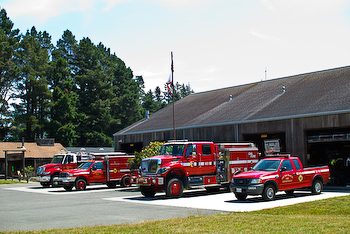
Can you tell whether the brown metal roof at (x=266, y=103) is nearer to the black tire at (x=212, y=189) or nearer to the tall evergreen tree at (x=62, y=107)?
the black tire at (x=212, y=189)

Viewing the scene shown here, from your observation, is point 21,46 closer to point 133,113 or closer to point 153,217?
point 133,113

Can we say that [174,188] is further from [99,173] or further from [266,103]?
[266,103]

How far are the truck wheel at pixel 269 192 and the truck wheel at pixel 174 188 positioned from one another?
452 cm

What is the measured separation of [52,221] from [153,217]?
10.2 feet

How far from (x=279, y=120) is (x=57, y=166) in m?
17.3

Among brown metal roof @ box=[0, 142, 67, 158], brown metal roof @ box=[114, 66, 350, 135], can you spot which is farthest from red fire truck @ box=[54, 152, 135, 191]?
brown metal roof @ box=[0, 142, 67, 158]

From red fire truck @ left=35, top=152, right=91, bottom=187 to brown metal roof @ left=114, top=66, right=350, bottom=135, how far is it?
6036 millimetres

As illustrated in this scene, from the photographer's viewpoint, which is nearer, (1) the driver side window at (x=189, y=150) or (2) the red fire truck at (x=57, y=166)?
(1) the driver side window at (x=189, y=150)

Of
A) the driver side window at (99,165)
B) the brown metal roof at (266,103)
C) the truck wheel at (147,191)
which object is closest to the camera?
the truck wheel at (147,191)

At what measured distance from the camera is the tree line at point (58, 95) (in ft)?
217

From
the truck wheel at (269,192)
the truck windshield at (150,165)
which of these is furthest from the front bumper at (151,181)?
the truck wheel at (269,192)

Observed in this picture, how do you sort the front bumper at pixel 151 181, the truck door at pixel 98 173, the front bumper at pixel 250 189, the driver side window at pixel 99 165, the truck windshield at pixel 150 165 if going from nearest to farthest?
the front bumper at pixel 250 189
the front bumper at pixel 151 181
the truck windshield at pixel 150 165
the truck door at pixel 98 173
the driver side window at pixel 99 165

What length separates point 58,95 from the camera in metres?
66.9

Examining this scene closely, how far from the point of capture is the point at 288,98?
28812 mm
